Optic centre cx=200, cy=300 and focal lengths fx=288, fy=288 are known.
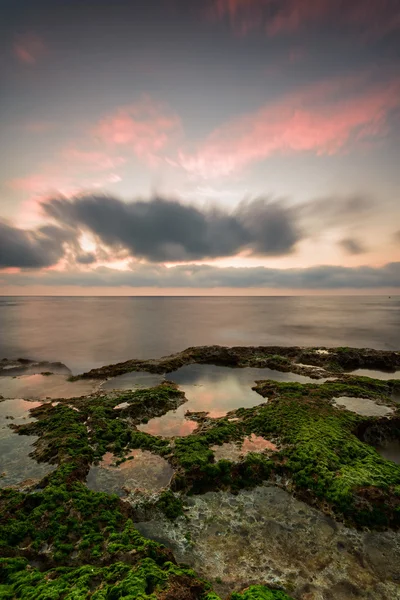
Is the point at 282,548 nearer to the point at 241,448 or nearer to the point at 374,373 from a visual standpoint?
the point at 241,448

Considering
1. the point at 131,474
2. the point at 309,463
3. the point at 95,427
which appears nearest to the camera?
the point at 131,474

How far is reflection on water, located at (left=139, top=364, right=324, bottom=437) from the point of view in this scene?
→ 18.4 metres

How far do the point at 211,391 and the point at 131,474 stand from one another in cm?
1210

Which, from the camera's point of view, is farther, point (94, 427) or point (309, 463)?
point (94, 427)

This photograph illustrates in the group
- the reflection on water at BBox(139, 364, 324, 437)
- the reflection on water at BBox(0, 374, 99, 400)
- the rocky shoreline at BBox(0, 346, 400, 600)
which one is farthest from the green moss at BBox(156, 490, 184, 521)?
the reflection on water at BBox(0, 374, 99, 400)

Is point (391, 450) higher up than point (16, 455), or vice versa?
point (16, 455)

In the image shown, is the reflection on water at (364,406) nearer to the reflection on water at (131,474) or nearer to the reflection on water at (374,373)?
the reflection on water at (374,373)

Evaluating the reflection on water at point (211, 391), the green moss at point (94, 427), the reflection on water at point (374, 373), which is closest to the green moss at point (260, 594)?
the green moss at point (94, 427)

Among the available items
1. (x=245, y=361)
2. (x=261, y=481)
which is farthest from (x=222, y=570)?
(x=245, y=361)

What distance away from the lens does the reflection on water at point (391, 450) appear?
15373 millimetres

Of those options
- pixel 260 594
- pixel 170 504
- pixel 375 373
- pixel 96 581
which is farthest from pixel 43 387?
pixel 375 373

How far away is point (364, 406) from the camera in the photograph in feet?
66.6

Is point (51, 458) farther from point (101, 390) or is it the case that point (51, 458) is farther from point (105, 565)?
point (101, 390)

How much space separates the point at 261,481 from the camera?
42.8 ft
